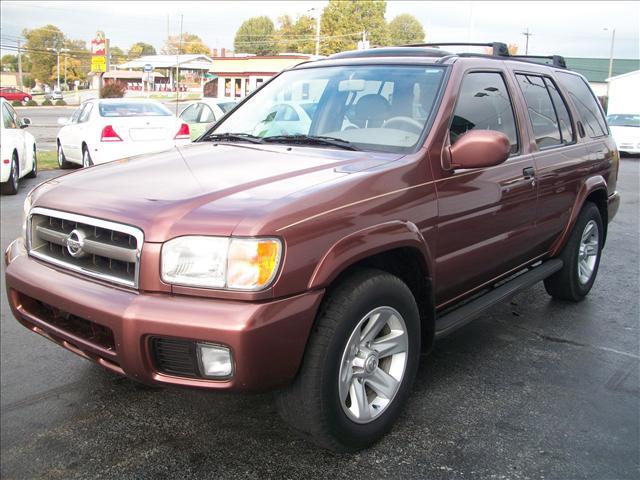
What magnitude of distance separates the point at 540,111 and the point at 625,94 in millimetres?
34702

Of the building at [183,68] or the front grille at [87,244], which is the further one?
the building at [183,68]

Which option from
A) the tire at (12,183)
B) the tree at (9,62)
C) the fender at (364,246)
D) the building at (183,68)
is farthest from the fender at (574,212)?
the tree at (9,62)

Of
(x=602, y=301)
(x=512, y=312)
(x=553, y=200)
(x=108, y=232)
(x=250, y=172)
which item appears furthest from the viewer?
(x=602, y=301)

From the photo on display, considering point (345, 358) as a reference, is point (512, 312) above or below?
below

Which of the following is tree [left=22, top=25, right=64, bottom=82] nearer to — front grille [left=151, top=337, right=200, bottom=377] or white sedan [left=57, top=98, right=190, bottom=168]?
white sedan [left=57, top=98, right=190, bottom=168]

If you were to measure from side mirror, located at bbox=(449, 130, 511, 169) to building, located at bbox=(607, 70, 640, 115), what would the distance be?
3395cm

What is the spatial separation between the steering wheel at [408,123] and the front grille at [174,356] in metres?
1.70

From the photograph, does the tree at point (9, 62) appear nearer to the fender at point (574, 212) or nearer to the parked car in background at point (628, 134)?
the parked car in background at point (628, 134)

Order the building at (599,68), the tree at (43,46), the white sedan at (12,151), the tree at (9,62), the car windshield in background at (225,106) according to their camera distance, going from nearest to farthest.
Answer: the white sedan at (12,151), the car windshield in background at (225,106), the building at (599,68), the tree at (43,46), the tree at (9,62)

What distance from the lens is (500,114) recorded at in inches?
155

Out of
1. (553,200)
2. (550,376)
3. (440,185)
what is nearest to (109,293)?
(440,185)

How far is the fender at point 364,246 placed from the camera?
249 centimetres

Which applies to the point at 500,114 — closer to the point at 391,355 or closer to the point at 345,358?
the point at 391,355

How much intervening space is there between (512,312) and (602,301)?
0.96 m
